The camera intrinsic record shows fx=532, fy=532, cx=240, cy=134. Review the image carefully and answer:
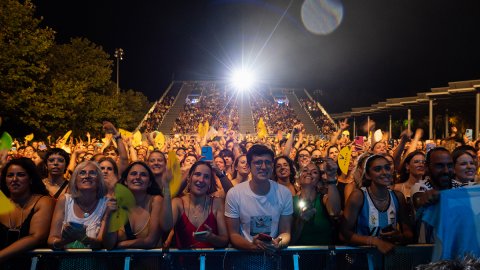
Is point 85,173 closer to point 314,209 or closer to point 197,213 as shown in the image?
point 197,213

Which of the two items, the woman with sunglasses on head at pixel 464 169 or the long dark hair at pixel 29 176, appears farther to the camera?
the woman with sunglasses on head at pixel 464 169

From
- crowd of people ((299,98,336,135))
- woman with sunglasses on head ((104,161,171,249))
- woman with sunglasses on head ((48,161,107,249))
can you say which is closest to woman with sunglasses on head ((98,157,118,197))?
woman with sunglasses on head ((104,161,171,249))

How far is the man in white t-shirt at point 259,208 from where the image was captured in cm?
437

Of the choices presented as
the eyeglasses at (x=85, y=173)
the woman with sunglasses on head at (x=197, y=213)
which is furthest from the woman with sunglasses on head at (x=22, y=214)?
the woman with sunglasses on head at (x=197, y=213)

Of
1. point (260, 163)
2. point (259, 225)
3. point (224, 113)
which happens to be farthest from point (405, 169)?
point (224, 113)

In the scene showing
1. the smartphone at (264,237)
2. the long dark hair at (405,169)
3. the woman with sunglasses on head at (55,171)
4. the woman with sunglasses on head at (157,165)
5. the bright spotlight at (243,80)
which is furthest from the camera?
the bright spotlight at (243,80)

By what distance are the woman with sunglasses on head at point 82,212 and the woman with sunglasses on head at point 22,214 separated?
10 cm

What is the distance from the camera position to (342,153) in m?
7.39

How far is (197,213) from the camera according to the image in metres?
4.59

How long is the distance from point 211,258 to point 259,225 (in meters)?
0.49

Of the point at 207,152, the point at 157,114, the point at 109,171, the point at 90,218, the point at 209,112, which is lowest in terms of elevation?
the point at 90,218

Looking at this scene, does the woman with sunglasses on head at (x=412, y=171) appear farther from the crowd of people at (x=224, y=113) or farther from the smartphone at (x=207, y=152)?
the crowd of people at (x=224, y=113)

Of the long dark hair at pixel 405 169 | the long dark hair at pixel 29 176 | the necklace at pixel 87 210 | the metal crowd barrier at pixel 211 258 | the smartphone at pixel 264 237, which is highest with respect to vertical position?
the long dark hair at pixel 405 169

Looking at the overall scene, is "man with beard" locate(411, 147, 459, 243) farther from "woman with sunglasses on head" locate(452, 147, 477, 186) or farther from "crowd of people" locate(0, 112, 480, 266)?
"woman with sunglasses on head" locate(452, 147, 477, 186)
